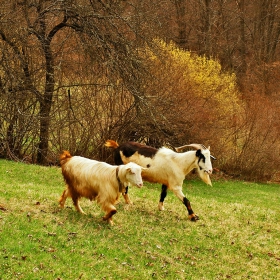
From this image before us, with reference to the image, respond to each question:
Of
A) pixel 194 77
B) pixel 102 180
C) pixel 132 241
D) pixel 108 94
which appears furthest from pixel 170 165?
pixel 194 77

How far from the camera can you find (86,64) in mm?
18422

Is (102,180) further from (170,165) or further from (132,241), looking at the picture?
(170,165)

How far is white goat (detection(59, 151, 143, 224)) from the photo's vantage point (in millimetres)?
8469

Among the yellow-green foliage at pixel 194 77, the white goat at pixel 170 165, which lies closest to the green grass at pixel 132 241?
the white goat at pixel 170 165

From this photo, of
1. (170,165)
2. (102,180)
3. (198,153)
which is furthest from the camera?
(170,165)

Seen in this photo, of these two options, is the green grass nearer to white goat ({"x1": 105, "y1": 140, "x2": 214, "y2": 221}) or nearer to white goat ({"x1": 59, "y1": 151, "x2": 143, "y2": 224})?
white goat ({"x1": 59, "y1": 151, "x2": 143, "y2": 224})

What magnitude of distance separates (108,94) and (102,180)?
37.8 feet

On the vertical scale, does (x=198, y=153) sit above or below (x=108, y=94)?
below

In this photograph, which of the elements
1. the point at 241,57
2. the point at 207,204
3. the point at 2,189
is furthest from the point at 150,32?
the point at 241,57

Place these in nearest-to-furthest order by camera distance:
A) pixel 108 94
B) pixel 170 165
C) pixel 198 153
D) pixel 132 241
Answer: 1. pixel 132 241
2. pixel 198 153
3. pixel 170 165
4. pixel 108 94

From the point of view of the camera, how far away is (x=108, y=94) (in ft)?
64.8

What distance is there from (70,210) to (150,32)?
40.2 feet

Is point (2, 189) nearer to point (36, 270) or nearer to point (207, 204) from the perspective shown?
point (36, 270)

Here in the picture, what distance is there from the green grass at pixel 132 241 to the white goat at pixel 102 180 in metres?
0.48
